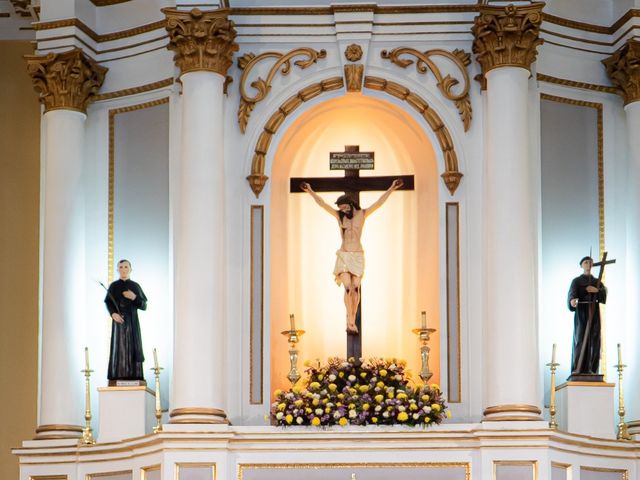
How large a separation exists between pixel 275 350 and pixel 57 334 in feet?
7.82

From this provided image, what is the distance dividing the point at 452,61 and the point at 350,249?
92.3 inches

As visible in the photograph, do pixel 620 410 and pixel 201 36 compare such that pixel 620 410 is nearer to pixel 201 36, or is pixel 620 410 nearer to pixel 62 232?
pixel 201 36

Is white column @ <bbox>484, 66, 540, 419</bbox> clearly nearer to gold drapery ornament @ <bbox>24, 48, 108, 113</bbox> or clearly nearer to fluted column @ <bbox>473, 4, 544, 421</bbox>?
fluted column @ <bbox>473, 4, 544, 421</bbox>

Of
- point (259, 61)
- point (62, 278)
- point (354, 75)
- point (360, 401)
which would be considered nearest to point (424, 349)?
point (360, 401)

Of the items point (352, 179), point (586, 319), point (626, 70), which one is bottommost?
point (586, 319)

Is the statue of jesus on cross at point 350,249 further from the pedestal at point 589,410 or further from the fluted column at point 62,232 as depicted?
the fluted column at point 62,232

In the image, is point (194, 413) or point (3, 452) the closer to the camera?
point (194, 413)

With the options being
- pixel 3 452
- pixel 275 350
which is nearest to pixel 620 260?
pixel 275 350

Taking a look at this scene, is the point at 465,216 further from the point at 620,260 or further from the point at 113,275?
the point at 113,275

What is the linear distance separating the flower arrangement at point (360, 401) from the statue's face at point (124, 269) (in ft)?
7.10

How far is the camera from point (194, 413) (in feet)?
57.7

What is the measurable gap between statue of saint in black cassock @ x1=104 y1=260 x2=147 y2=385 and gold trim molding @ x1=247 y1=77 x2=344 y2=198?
1684 millimetres

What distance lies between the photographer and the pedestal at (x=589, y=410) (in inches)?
707

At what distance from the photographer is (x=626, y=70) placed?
62.4 feet
